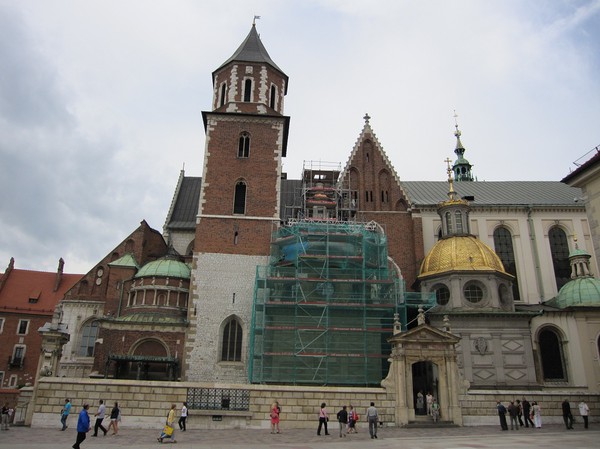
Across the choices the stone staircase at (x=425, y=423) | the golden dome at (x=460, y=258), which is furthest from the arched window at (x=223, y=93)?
the stone staircase at (x=425, y=423)

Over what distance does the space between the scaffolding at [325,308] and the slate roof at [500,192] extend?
9.40 m

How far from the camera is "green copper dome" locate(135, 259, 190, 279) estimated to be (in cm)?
3228

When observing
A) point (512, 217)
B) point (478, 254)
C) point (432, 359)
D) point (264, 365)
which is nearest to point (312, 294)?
point (264, 365)

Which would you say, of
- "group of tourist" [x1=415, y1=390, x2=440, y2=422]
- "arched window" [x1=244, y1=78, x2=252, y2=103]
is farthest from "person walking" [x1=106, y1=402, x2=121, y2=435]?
"arched window" [x1=244, y1=78, x2=252, y2=103]

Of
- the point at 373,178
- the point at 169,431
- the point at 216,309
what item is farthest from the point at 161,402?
the point at 373,178

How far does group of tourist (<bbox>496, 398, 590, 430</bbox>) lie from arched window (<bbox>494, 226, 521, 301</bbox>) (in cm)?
1515

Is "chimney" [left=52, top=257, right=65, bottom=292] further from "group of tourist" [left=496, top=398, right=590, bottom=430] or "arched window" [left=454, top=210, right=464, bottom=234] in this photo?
"group of tourist" [left=496, top=398, right=590, bottom=430]

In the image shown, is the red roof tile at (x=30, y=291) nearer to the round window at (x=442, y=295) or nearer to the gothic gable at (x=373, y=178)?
the gothic gable at (x=373, y=178)

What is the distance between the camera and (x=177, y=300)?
3198 centimetres

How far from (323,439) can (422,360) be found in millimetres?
7722

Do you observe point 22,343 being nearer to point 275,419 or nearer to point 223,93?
point 223,93

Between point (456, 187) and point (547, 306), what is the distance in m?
12.5

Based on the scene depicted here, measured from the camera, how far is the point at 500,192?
42094 mm

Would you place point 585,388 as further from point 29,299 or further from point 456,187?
point 29,299
